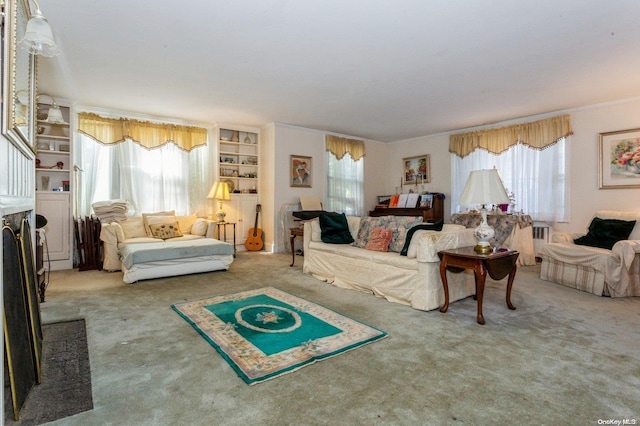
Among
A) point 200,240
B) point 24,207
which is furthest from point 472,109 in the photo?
point 24,207

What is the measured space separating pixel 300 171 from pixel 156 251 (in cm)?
334

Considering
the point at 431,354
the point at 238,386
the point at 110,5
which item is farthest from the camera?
the point at 110,5

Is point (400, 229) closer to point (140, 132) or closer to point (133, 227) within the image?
point (133, 227)

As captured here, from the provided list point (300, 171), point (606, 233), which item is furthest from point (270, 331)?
point (300, 171)

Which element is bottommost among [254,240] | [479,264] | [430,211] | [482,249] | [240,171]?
[254,240]

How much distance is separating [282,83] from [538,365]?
3795mm

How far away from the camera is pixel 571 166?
5.18m

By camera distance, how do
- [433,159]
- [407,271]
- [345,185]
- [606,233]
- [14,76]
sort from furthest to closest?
1. [345,185]
2. [433,159]
3. [606,233]
4. [407,271]
5. [14,76]

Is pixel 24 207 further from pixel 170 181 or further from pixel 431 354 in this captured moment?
pixel 170 181

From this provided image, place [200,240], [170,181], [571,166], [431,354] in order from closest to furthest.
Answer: [431,354] → [200,240] → [571,166] → [170,181]

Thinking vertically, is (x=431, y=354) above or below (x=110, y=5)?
below

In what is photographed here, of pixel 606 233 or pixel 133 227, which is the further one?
pixel 133 227

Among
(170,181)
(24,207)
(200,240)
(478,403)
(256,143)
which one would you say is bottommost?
(478,403)

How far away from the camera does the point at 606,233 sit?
4.03 metres
